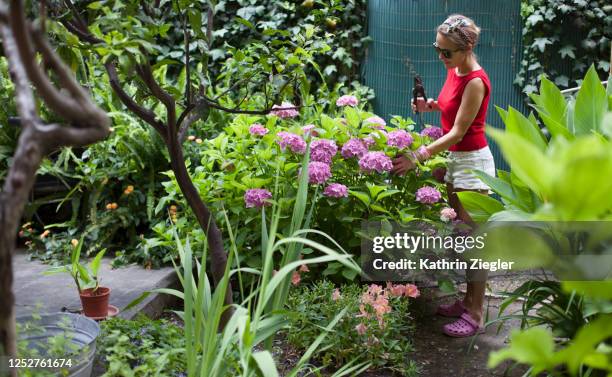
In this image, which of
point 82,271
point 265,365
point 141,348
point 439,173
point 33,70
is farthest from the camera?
point 439,173

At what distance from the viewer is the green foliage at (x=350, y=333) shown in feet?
9.87

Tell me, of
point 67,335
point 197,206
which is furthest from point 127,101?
point 67,335

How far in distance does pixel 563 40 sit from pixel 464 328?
3161 mm

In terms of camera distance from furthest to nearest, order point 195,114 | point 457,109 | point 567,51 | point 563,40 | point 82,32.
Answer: point 563,40 < point 567,51 < point 457,109 < point 195,114 < point 82,32

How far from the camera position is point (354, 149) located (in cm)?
358

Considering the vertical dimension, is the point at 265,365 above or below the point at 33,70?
below

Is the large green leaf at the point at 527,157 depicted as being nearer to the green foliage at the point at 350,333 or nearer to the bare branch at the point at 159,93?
the bare branch at the point at 159,93

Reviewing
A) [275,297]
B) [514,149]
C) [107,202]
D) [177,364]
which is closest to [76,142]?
[514,149]

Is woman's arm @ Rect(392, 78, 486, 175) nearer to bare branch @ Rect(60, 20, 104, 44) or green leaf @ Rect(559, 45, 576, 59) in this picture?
bare branch @ Rect(60, 20, 104, 44)

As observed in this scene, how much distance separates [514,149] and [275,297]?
Answer: 1.67m

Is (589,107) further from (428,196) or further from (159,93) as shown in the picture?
(159,93)

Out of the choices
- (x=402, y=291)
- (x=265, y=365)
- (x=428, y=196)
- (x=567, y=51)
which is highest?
(x=567, y=51)

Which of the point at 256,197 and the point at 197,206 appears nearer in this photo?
the point at 197,206

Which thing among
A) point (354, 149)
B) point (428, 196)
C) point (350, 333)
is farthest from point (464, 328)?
point (354, 149)
